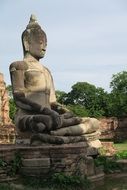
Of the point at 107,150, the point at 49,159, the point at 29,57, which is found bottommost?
the point at 49,159

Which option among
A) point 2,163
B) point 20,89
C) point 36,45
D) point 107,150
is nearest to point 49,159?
point 2,163

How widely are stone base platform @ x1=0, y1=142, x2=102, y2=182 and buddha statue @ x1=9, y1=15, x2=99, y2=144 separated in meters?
0.45

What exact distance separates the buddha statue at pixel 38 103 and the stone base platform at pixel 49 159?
45cm

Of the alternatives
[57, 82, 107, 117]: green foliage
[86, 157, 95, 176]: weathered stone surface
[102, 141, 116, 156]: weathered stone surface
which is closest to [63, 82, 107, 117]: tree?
[57, 82, 107, 117]: green foliage

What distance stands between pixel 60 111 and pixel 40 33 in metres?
1.41

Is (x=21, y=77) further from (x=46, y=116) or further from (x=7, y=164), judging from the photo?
(x=7, y=164)

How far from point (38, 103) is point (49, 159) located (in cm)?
141

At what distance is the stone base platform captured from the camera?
636 centimetres

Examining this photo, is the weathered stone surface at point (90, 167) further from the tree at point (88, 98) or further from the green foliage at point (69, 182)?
the tree at point (88, 98)

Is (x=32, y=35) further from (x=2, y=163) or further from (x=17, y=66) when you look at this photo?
(x=2, y=163)

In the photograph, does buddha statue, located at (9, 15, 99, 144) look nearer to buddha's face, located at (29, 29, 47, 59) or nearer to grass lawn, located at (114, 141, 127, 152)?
buddha's face, located at (29, 29, 47, 59)

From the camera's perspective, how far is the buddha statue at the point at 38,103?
705 centimetres

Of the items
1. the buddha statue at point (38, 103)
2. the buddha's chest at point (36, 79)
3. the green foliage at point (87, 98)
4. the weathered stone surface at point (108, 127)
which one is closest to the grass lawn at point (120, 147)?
the buddha statue at point (38, 103)

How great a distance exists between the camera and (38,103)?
756 centimetres
